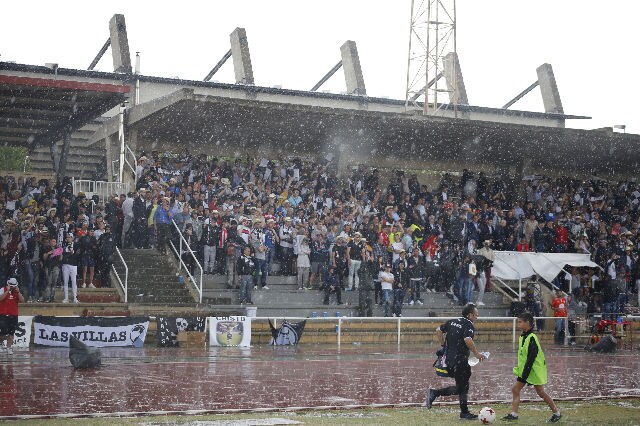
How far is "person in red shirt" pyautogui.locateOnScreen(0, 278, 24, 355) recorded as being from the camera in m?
21.4

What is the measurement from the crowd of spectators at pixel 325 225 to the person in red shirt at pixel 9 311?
3152 millimetres

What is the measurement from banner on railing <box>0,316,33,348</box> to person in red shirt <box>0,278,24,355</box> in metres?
0.97

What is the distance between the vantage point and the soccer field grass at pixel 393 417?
12.3 meters

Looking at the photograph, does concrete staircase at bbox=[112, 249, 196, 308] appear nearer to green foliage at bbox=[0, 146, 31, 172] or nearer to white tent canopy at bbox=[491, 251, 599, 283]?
white tent canopy at bbox=[491, 251, 599, 283]

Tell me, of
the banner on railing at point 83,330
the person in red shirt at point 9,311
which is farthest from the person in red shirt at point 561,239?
the person in red shirt at point 9,311

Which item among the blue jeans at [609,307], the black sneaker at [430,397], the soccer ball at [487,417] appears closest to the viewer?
the soccer ball at [487,417]

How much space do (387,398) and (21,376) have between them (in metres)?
6.66

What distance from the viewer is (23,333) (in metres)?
22.8

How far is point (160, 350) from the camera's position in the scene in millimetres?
23141

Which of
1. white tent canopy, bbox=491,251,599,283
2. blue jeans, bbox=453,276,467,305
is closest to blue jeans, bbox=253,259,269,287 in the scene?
blue jeans, bbox=453,276,467,305

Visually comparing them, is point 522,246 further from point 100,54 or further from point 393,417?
point 100,54

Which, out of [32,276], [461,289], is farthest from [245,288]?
[461,289]

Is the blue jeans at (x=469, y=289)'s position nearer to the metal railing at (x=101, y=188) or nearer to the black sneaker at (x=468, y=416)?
the metal railing at (x=101, y=188)

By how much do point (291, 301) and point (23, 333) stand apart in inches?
329
